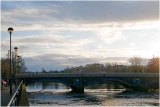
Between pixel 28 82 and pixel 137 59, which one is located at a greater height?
pixel 137 59

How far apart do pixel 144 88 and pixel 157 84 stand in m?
5.04

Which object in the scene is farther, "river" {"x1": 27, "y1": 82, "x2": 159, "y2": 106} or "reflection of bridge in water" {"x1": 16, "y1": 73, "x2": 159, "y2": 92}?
"reflection of bridge in water" {"x1": 16, "y1": 73, "x2": 159, "y2": 92}

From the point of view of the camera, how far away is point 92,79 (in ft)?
240

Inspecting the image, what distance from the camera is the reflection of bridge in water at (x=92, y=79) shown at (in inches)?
2734

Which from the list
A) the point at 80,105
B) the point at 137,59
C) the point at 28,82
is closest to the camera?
the point at 80,105

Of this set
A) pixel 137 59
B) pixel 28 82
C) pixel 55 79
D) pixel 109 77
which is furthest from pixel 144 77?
pixel 137 59

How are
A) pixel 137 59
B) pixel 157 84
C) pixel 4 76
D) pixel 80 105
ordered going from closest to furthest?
pixel 80 105 → pixel 4 76 → pixel 157 84 → pixel 137 59

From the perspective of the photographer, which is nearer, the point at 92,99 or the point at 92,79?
the point at 92,99

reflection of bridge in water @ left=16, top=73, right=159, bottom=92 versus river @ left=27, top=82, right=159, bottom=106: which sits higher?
reflection of bridge in water @ left=16, top=73, right=159, bottom=92

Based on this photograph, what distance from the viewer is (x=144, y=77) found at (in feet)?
245

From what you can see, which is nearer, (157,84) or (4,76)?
(4,76)

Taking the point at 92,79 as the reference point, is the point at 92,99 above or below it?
below

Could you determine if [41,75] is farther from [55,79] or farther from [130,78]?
[130,78]

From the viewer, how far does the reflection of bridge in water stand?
6944 cm
